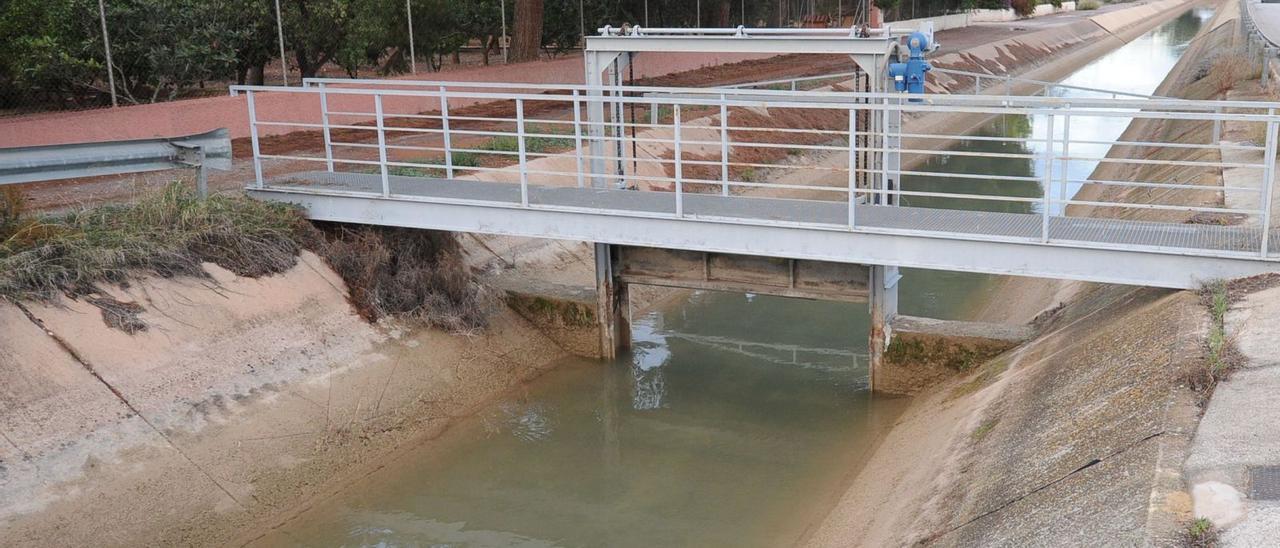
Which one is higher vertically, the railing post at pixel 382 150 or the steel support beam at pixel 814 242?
the railing post at pixel 382 150

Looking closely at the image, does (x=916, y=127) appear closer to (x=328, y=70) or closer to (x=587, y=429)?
(x=328, y=70)

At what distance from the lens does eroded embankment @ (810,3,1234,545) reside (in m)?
6.14

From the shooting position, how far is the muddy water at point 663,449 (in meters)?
9.34

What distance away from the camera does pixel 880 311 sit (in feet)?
38.5

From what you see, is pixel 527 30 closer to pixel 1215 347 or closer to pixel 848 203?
pixel 848 203

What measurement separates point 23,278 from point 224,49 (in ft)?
41.0

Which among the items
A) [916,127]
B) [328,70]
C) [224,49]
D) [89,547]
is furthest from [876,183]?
[328,70]

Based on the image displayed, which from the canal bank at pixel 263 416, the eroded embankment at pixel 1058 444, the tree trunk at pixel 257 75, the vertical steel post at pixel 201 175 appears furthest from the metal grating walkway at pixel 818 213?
the tree trunk at pixel 257 75

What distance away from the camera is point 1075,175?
25375 mm

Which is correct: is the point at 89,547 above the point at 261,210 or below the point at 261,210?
below

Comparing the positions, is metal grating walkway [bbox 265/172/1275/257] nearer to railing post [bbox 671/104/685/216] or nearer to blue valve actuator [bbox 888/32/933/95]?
railing post [bbox 671/104/685/216]

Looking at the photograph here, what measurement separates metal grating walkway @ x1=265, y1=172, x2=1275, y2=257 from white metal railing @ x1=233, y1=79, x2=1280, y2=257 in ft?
0.23

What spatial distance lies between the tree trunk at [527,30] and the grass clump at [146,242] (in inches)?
665

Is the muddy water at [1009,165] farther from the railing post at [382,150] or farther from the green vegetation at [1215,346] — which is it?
the railing post at [382,150]
